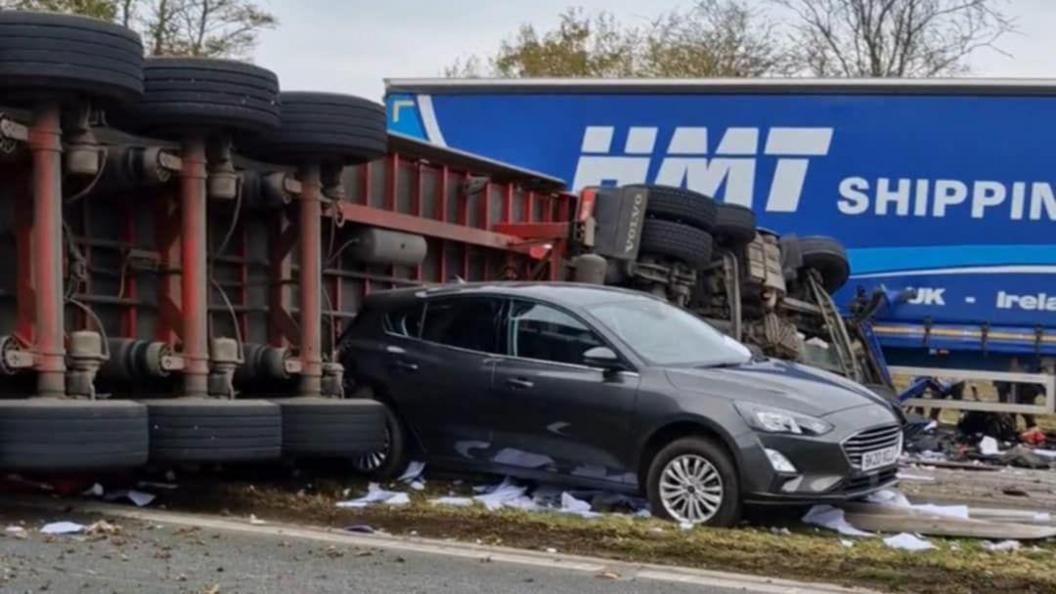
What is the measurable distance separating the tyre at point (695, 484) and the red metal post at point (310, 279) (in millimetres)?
2590

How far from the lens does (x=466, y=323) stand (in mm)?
9547

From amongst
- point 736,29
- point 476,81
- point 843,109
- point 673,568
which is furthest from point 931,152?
point 736,29

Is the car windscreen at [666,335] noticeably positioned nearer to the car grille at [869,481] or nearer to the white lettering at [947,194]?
the car grille at [869,481]

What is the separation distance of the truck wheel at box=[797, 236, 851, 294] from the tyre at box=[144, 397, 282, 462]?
761 cm

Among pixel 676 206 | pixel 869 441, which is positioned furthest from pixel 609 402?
Answer: pixel 676 206

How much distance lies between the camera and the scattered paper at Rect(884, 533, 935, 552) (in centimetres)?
749

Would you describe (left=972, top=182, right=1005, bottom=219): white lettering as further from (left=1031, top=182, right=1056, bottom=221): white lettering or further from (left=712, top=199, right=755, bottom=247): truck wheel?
(left=712, top=199, right=755, bottom=247): truck wheel

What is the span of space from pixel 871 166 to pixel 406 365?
7359 mm

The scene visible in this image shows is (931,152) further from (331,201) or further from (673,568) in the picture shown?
(673,568)

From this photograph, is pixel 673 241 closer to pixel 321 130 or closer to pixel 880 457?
pixel 321 130

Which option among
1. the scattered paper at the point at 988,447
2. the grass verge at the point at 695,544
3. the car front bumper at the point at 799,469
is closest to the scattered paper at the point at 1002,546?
the grass verge at the point at 695,544

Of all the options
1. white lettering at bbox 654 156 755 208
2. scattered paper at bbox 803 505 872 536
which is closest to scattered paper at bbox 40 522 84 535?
scattered paper at bbox 803 505 872 536

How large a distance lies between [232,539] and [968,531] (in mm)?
4207

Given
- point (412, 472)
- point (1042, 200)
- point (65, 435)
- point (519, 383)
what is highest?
point (1042, 200)
